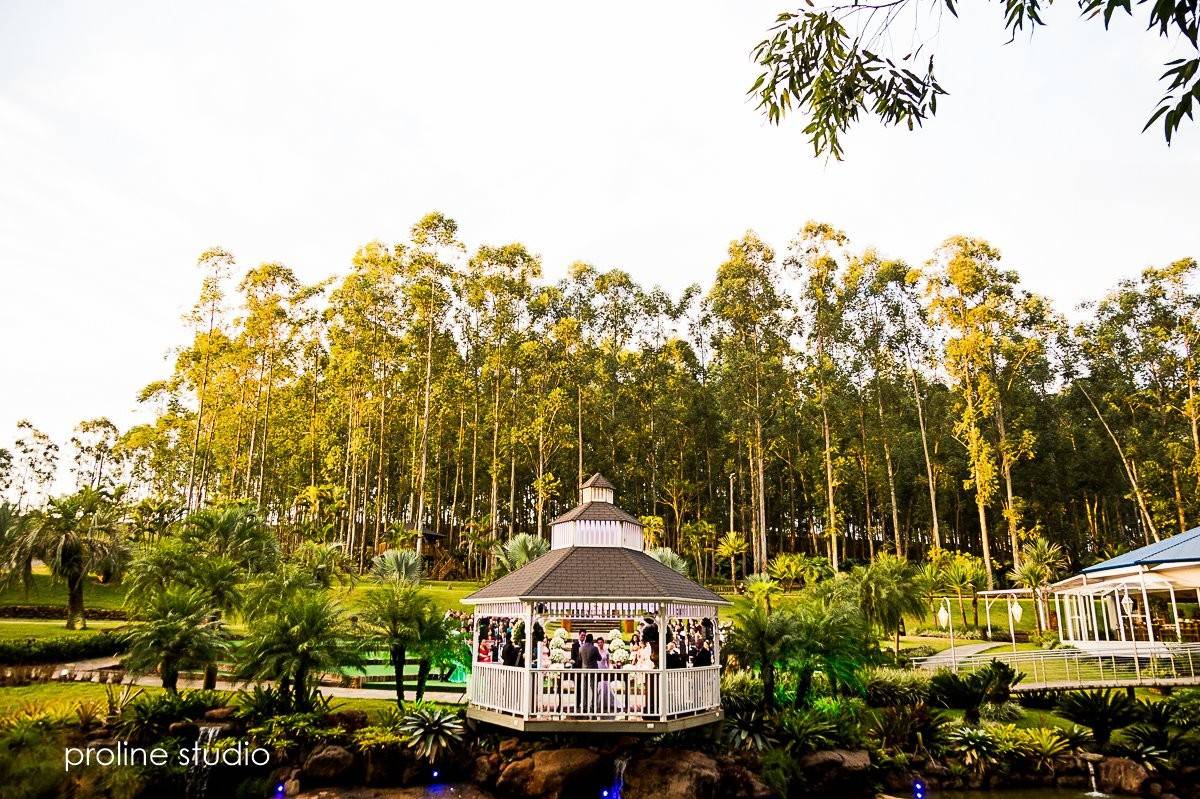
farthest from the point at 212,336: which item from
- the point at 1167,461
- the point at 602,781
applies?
the point at 1167,461

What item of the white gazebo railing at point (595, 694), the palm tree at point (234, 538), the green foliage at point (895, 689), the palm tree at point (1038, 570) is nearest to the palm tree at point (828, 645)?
the green foliage at point (895, 689)

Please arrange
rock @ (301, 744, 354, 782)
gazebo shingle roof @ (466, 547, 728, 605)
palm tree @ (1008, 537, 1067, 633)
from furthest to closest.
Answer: palm tree @ (1008, 537, 1067, 633), gazebo shingle roof @ (466, 547, 728, 605), rock @ (301, 744, 354, 782)

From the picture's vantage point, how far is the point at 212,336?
125 ft

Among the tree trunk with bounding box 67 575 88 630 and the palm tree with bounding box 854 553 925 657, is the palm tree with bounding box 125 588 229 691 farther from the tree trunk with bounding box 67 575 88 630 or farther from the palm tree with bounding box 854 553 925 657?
the palm tree with bounding box 854 553 925 657

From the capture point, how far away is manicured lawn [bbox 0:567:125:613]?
1188 inches

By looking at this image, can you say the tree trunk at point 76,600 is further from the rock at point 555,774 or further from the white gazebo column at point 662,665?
the white gazebo column at point 662,665

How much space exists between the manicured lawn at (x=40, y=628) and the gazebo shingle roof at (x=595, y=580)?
14753 mm

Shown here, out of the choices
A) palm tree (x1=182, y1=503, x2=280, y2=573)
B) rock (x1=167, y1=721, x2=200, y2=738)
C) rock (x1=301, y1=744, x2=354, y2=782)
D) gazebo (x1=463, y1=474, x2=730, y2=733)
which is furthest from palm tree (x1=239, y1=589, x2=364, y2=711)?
palm tree (x1=182, y1=503, x2=280, y2=573)

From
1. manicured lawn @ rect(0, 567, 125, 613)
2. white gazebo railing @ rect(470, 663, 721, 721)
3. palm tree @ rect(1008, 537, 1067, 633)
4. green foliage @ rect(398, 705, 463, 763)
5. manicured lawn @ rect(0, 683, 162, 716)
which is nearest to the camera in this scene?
white gazebo railing @ rect(470, 663, 721, 721)

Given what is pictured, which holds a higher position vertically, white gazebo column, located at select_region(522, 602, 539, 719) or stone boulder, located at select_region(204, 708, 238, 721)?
white gazebo column, located at select_region(522, 602, 539, 719)

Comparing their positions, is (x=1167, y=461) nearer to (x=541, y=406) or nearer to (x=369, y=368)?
(x=541, y=406)

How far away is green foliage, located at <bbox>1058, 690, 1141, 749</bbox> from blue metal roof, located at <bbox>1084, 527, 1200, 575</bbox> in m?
6.53

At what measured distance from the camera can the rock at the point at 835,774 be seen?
15094 mm

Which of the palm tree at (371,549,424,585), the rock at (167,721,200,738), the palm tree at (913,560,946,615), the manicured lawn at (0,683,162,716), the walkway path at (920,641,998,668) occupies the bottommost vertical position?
the rock at (167,721,200,738)
